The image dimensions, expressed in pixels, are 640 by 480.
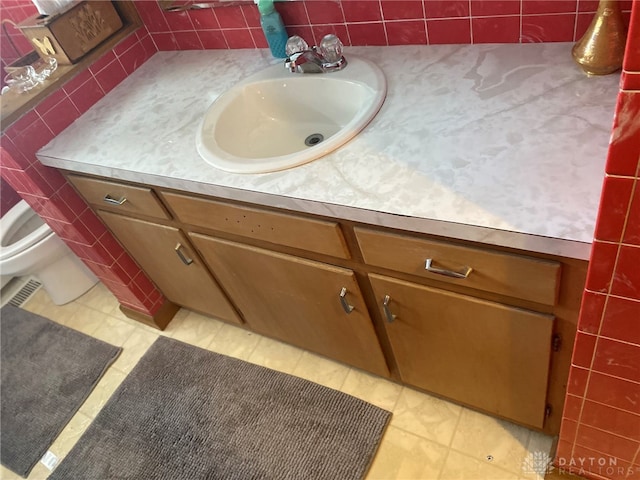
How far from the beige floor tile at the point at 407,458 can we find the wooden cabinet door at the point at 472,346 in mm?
175

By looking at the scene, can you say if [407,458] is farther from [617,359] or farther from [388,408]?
[617,359]

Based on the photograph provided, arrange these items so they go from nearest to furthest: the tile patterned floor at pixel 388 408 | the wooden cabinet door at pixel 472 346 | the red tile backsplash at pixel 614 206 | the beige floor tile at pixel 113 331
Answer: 1. the red tile backsplash at pixel 614 206
2. the wooden cabinet door at pixel 472 346
3. the tile patterned floor at pixel 388 408
4. the beige floor tile at pixel 113 331

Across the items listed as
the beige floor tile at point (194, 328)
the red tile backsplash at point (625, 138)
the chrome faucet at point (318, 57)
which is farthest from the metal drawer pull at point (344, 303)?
the beige floor tile at point (194, 328)

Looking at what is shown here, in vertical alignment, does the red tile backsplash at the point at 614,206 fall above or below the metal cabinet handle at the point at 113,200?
above

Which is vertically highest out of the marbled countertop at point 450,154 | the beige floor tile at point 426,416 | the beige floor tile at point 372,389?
the marbled countertop at point 450,154

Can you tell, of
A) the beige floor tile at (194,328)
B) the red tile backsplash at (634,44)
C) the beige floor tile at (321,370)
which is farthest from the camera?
the beige floor tile at (194,328)

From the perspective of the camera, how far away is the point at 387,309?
3.62 feet

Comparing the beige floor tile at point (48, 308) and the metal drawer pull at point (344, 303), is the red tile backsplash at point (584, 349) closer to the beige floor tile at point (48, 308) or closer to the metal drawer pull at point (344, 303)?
the metal drawer pull at point (344, 303)

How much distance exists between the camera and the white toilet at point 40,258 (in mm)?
1910

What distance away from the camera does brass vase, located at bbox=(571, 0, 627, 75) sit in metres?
0.90

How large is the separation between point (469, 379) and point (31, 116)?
137 centimetres

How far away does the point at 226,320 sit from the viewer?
1.75 metres
